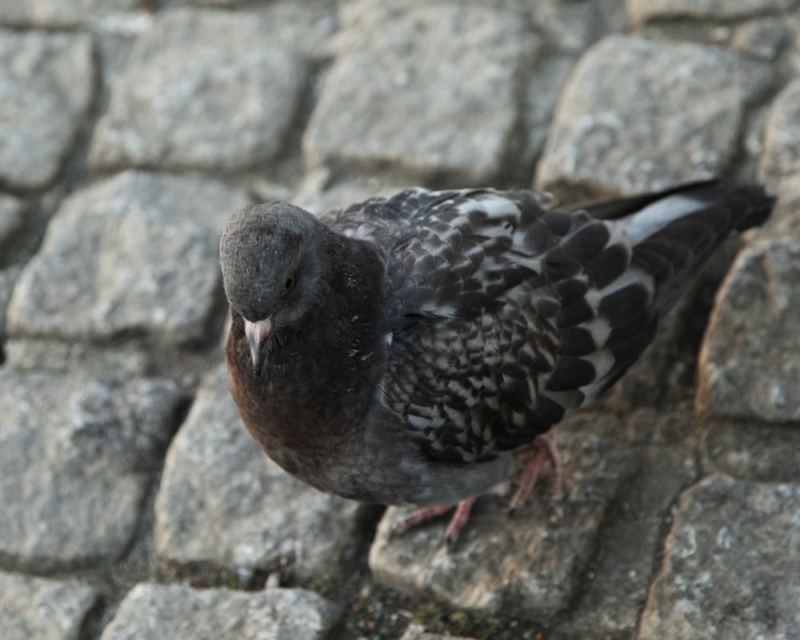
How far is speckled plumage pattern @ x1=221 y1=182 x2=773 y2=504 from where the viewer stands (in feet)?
12.3

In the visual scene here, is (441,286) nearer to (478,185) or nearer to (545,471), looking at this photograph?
(545,471)

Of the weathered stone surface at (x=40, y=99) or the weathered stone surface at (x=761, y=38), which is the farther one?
the weathered stone surface at (x=40, y=99)

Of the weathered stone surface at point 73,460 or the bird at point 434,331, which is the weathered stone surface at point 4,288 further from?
the bird at point 434,331

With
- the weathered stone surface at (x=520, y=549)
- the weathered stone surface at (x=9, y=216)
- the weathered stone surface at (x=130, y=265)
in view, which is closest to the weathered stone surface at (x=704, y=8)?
the weathered stone surface at (x=130, y=265)

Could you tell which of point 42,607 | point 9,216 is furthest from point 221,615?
point 9,216

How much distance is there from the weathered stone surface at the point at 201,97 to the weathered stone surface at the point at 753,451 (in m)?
2.55

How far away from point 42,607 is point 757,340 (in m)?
2.85

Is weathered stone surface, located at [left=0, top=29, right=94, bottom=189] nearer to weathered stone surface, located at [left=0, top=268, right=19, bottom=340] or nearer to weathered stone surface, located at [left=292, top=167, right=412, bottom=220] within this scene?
weathered stone surface, located at [left=0, top=268, right=19, bottom=340]

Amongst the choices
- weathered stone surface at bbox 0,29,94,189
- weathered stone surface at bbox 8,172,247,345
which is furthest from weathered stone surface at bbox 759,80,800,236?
weathered stone surface at bbox 0,29,94,189

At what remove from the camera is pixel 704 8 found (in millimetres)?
5477

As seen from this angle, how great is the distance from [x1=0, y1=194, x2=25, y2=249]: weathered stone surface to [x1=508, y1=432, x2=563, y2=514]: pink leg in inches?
106

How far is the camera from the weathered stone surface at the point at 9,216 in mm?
5348

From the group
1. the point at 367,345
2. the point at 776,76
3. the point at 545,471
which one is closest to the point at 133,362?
the point at 367,345

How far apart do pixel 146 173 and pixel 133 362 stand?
1.10 meters
